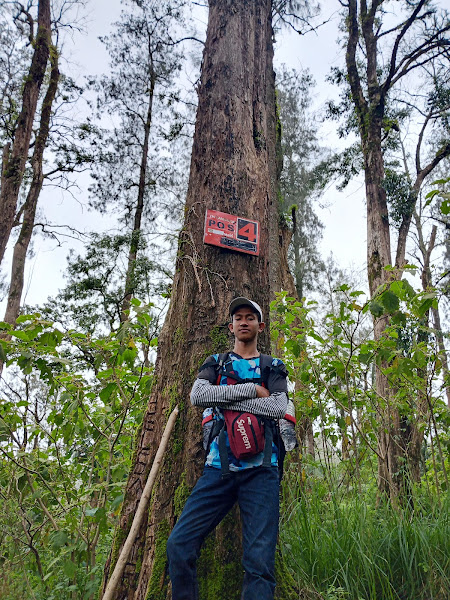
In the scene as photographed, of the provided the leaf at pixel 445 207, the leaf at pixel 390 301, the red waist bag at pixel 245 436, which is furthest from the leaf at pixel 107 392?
the leaf at pixel 445 207

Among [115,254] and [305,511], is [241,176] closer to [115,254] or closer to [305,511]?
[305,511]

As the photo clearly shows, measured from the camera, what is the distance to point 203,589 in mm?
2176

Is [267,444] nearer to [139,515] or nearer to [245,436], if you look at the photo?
[245,436]

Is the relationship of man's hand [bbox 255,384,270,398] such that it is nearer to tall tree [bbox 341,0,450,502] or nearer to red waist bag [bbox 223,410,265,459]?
red waist bag [bbox 223,410,265,459]

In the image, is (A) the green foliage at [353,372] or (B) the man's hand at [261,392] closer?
(B) the man's hand at [261,392]

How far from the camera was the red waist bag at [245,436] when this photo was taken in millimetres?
2061

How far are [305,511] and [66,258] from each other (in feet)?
46.0

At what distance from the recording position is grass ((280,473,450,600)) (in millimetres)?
2445

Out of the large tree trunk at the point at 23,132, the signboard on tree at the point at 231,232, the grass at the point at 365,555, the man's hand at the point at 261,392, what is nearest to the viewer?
the man's hand at the point at 261,392

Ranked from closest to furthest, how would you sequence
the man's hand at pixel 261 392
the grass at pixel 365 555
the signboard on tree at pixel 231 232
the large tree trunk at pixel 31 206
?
1. the man's hand at pixel 261 392
2. the grass at pixel 365 555
3. the signboard on tree at pixel 231 232
4. the large tree trunk at pixel 31 206

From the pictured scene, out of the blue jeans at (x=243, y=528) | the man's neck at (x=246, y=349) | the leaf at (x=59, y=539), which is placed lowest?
the leaf at (x=59, y=539)

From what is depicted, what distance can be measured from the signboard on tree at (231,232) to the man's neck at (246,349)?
68 centimetres

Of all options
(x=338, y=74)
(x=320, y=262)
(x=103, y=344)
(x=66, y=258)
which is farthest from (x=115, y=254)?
(x=103, y=344)

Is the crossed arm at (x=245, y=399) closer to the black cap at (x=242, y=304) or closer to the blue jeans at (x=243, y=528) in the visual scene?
the blue jeans at (x=243, y=528)
